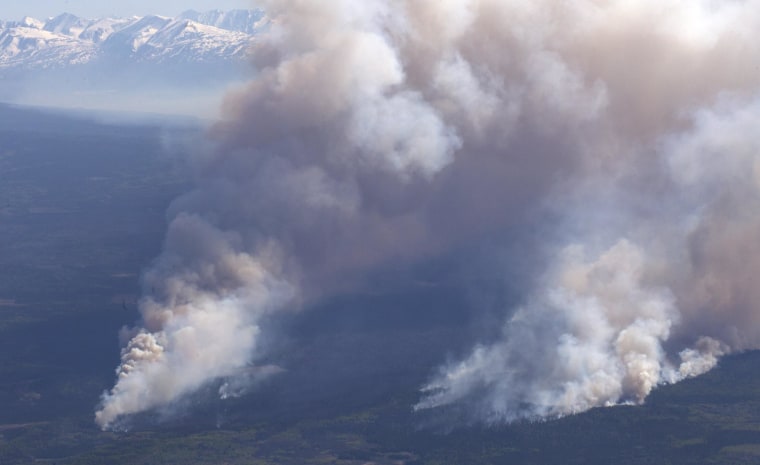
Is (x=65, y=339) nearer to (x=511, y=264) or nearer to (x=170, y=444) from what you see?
(x=170, y=444)

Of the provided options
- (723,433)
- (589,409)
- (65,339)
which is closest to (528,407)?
(589,409)

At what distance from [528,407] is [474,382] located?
5.65 m

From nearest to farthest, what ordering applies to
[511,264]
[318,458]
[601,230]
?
[318,458] < [601,230] < [511,264]

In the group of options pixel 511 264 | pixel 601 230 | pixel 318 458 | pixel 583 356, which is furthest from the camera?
pixel 511 264

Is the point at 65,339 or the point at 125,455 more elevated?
the point at 65,339

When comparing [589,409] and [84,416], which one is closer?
[589,409]

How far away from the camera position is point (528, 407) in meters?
86.1

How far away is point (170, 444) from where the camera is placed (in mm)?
84312

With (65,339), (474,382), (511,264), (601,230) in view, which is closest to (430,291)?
(511,264)

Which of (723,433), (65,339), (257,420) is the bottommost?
(723,433)

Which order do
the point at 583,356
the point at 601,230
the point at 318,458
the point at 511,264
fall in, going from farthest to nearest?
the point at 511,264 → the point at 601,230 → the point at 583,356 → the point at 318,458

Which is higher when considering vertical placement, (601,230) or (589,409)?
(601,230)

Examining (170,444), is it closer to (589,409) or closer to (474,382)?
(474,382)

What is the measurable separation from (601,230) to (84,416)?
47.8 metres
